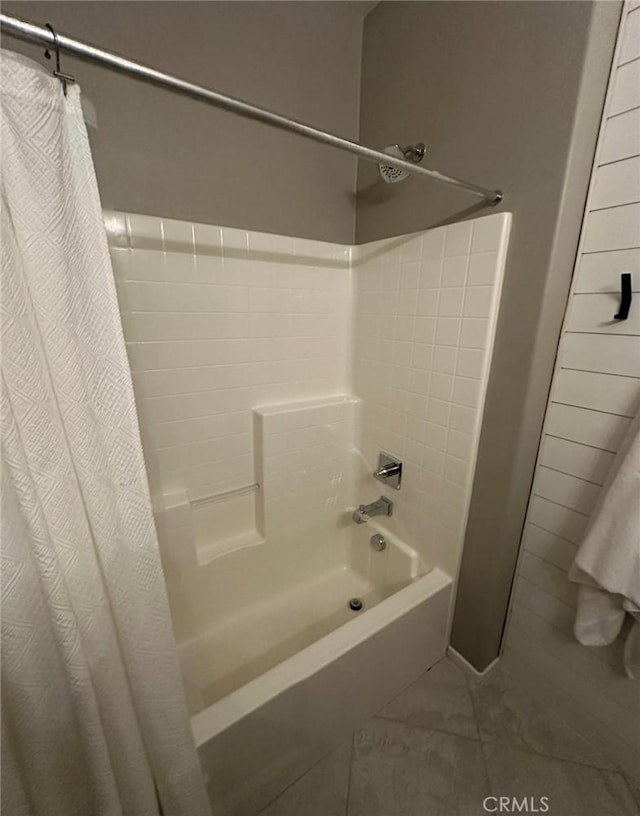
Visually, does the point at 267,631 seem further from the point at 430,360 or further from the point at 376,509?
the point at 430,360

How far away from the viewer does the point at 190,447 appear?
1288mm

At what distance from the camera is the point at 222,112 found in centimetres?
115

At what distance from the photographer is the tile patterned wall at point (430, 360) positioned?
1.05 m

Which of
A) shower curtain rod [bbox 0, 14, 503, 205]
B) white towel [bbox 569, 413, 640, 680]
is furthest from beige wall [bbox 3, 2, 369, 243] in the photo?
white towel [bbox 569, 413, 640, 680]

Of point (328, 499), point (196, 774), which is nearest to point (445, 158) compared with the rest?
point (328, 499)

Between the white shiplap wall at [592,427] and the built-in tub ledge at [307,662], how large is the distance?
34 centimetres

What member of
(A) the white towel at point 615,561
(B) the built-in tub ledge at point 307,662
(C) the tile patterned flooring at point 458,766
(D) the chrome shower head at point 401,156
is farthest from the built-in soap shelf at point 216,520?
(D) the chrome shower head at point 401,156

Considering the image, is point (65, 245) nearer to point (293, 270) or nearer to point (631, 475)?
point (293, 270)

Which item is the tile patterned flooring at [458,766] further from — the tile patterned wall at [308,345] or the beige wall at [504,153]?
the tile patterned wall at [308,345]

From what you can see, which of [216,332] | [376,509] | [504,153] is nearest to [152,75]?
[216,332]

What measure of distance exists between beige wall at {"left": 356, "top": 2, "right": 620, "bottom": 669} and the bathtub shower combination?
7cm

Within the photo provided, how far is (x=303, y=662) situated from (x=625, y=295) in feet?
4.22

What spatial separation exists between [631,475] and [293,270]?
1237mm

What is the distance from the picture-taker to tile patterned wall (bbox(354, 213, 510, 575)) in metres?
1.05
